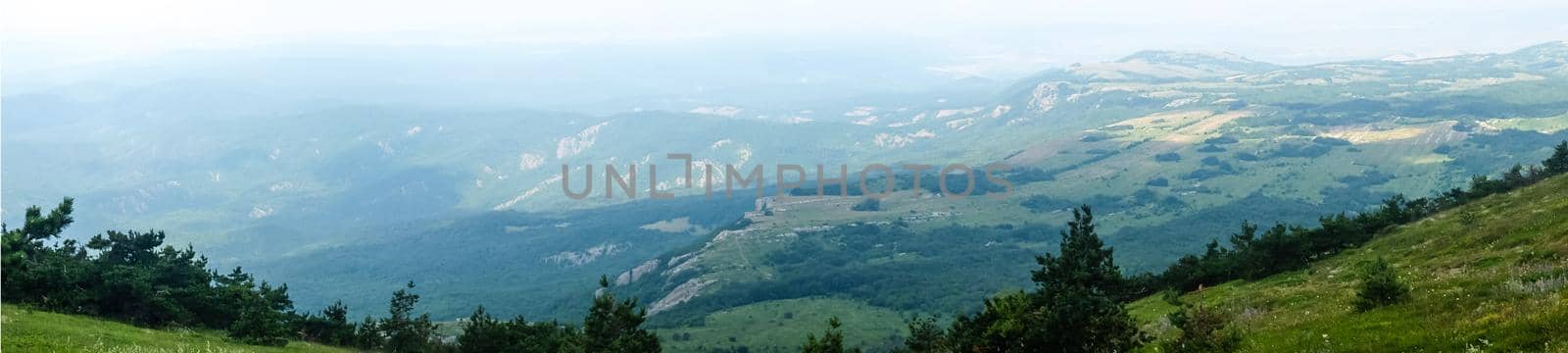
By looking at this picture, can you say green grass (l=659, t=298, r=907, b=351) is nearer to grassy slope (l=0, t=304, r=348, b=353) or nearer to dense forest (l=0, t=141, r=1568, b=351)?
dense forest (l=0, t=141, r=1568, b=351)

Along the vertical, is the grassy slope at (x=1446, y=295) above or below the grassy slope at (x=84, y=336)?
above

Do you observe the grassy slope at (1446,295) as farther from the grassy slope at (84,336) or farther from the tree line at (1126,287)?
the grassy slope at (84,336)

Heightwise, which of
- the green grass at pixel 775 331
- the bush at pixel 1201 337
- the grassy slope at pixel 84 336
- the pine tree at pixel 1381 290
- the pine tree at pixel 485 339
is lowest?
the green grass at pixel 775 331

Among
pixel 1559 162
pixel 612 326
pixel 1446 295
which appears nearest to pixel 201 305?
pixel 612 326

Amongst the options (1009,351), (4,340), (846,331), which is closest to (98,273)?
(4,340)

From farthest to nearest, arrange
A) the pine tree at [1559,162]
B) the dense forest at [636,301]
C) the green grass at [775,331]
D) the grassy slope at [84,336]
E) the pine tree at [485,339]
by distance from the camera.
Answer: the green grass at [775,331]
the pine tree at [1559,162]
the pine tree at [485,339]
the grassy slope at [84,336]
the dense forest at [636,301]

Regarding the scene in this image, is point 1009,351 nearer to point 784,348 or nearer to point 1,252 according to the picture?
point 1,252

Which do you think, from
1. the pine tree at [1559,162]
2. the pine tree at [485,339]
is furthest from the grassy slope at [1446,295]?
the pine tree at [485,339]

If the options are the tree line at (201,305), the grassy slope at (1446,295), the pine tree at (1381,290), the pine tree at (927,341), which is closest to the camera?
the grassy slope at (1446,295)
